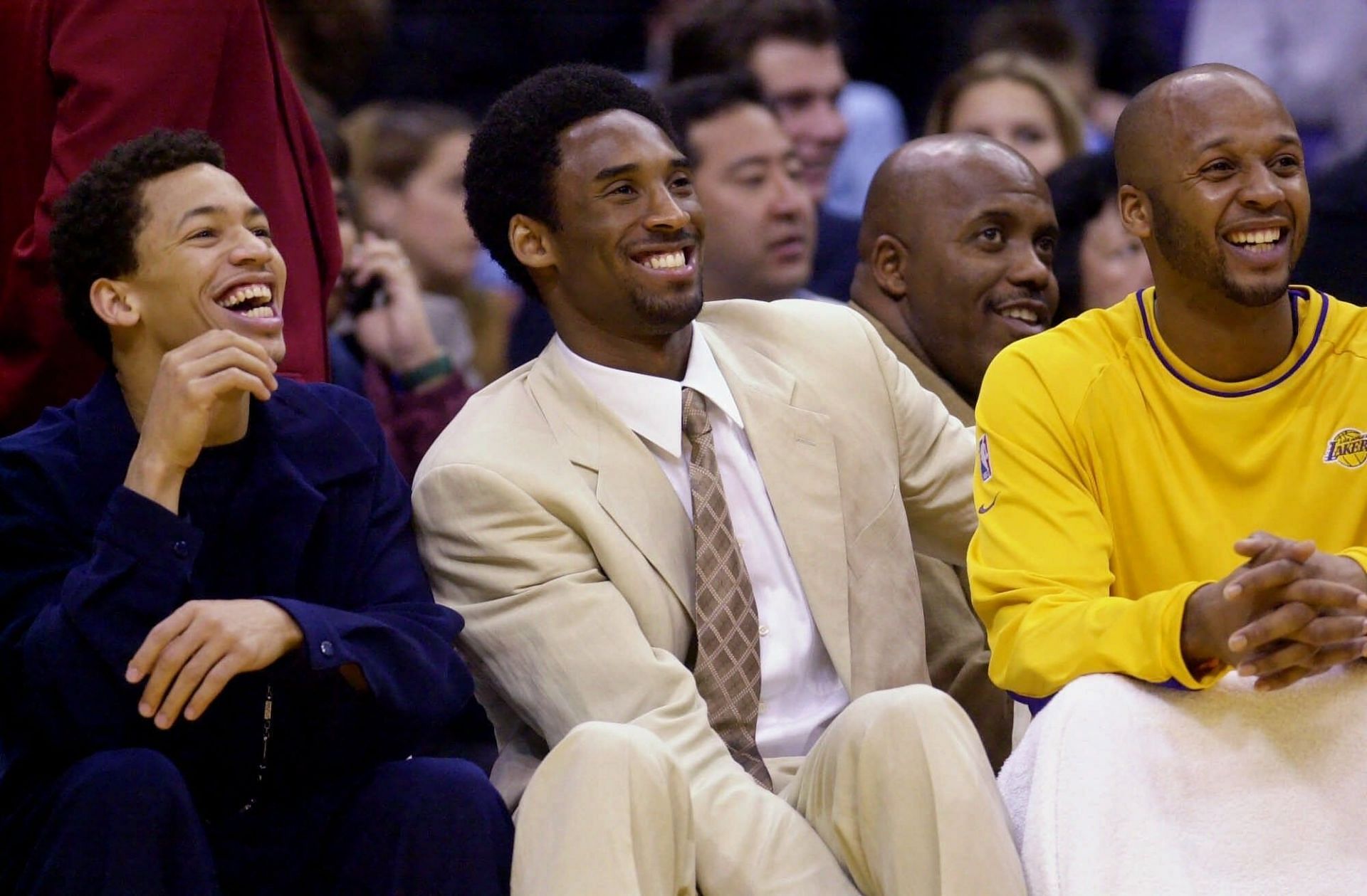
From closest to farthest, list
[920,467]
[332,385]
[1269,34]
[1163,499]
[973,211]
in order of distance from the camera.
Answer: [1163,499], [332,385], [920,467], [973,211], [1269,34]

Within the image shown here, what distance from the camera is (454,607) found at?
3.36 meters

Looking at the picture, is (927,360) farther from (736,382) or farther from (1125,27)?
(1125,27)

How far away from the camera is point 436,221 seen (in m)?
5.89

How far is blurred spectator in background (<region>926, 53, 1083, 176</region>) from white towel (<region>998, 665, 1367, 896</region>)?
3209 millimetres

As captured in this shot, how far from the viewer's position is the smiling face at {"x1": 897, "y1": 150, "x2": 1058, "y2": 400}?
423cm

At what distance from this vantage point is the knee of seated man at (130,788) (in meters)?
2.73

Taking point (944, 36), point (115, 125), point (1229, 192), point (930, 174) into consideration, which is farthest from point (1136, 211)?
point (944, 36)

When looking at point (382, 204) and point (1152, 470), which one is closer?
point (1152, 470)

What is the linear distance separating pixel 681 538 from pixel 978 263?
3.84 feet

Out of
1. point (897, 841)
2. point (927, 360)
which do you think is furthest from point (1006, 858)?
point (927, 360)

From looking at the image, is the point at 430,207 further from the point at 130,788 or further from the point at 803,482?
the point at 130,788

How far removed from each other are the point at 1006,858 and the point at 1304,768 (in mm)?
447

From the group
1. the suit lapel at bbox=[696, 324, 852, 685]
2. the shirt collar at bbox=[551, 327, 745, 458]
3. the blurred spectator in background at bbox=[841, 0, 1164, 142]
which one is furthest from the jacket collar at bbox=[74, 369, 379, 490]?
the blurred spectator in background at bbox=[841, 0, 1164, 142]

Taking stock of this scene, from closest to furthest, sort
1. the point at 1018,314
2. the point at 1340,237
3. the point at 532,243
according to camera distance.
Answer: the point at 532,243
the point at 1018,314
the point at 1340,237
